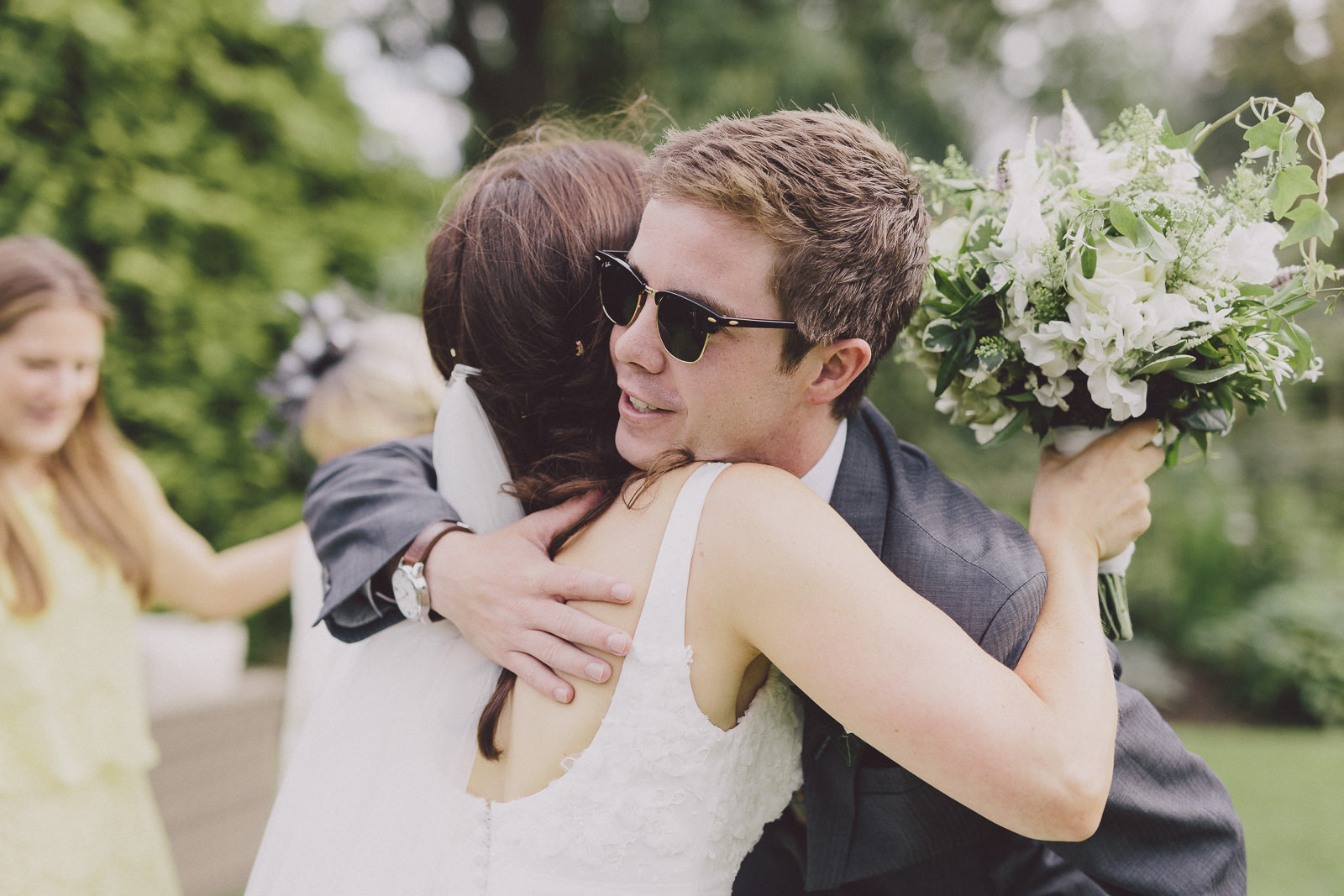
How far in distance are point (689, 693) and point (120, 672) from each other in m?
2.60

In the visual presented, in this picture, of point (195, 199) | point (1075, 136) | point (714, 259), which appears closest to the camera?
point (714, 259)

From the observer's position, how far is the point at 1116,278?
5.85 ft

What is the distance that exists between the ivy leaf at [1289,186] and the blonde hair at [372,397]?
285 cm

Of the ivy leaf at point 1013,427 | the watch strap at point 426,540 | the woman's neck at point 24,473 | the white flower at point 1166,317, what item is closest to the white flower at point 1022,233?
the white flower at point 1166,317

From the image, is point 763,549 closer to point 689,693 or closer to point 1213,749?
point 689,693

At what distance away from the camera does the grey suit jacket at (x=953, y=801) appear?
172cm

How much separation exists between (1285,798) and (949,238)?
6.19 metres

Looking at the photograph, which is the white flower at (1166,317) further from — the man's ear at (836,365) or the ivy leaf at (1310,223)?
the man's ear at (836,365)

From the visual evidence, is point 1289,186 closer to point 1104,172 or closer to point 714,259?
point 1104,172

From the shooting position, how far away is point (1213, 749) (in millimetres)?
7176

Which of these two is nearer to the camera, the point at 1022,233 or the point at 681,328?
the point at 681,328

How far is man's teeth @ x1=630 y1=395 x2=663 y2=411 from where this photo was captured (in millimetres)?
1838

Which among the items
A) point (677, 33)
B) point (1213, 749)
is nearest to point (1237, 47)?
point (677, 33)

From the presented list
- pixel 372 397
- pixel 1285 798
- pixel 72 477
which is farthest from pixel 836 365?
pixel 1285 798
